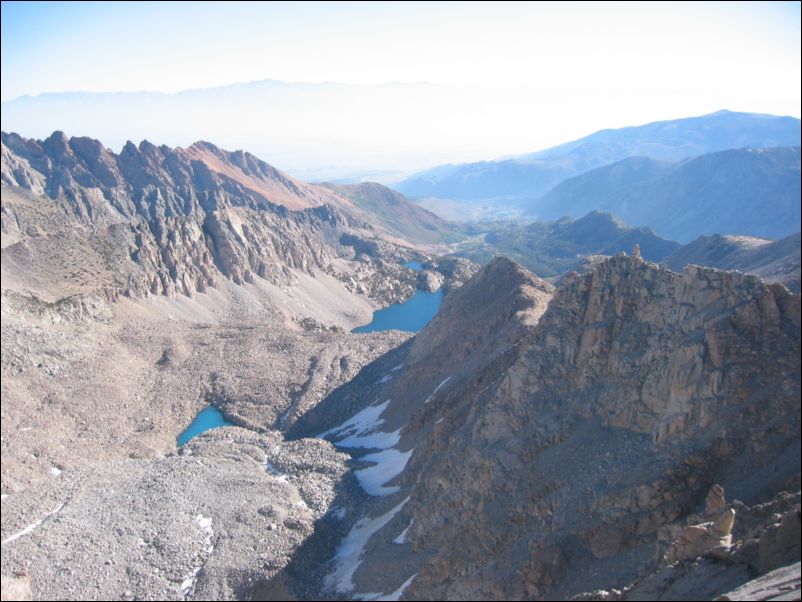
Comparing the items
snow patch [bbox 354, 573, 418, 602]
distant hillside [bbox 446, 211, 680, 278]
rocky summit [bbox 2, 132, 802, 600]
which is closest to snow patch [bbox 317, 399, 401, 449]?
rocky summit [bbox 2, 132, 802, 600]

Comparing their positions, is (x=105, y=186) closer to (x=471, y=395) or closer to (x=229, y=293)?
(x=229, y=293)

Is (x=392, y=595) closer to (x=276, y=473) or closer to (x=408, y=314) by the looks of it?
(x=276, y=473)

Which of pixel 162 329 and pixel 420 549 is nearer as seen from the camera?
pixel 420 549

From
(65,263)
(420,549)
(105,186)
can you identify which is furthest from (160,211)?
(420,549)

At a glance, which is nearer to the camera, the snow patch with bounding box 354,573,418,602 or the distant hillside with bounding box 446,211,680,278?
the snow patch with bounding box 354,573,418,602

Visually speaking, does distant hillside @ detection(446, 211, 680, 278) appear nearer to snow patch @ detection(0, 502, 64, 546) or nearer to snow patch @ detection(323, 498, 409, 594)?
snow patch @ detection(323, 498, 409, 594)

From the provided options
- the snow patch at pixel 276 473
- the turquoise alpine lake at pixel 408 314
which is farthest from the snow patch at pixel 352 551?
the turquoise alpine lake at pixel 408 314

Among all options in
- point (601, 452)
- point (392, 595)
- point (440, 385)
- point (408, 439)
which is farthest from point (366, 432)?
point (601, 452)
